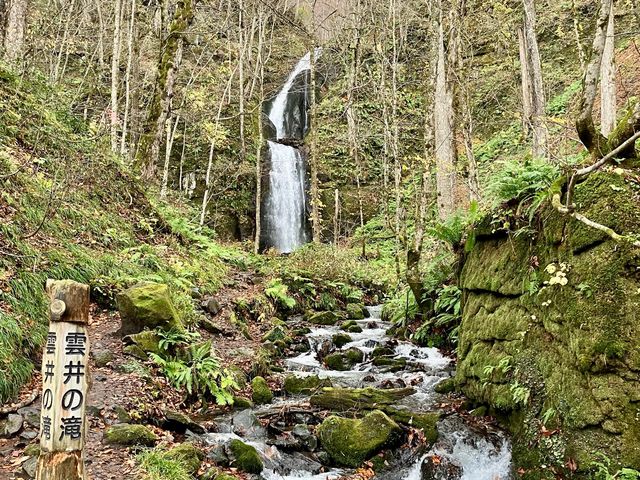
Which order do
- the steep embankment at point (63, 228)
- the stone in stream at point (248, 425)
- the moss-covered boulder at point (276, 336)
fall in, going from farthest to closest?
the moss-covered boulder at point (276, 336)
the stone in stream at point (248, 425)
the steep embankment at point (63, 228)

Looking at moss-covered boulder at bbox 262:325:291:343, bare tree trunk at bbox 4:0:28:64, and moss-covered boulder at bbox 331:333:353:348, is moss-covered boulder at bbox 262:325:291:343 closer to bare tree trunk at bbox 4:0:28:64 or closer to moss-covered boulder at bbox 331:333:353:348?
moss-covered boulder at bbox 331:333:353:348

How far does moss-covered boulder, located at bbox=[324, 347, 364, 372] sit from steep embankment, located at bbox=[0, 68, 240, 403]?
9.34 feet

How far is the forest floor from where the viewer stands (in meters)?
4.74

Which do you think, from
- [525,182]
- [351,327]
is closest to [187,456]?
[525,182]

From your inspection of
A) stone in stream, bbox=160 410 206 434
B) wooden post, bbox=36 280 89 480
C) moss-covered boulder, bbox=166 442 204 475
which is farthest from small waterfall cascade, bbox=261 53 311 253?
wooden post, bbox=36 280 89 480

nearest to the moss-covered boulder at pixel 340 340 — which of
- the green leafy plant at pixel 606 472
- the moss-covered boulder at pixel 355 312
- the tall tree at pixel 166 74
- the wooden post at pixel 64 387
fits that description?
the moss-covered boulder at pixel 355 312

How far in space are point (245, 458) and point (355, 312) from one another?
29.7 feet

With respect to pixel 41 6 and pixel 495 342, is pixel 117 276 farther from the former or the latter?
pixel 41 6

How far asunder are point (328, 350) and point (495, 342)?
452 centimetres

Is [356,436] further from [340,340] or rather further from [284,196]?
[284,196]

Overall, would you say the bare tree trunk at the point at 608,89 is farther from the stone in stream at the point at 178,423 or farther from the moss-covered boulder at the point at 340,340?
the stone in stream at the point at 178,423

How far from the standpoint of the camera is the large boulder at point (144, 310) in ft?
24.8

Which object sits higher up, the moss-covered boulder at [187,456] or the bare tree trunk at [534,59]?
the bare tree trunk at [534,59]

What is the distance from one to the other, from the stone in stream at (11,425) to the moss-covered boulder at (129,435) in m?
0.85
